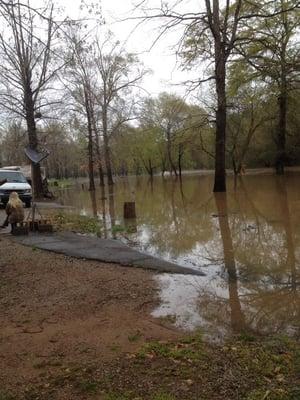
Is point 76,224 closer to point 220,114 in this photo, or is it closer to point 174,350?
point 220,114

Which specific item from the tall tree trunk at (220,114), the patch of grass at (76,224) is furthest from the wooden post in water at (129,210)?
the tall tree trunk at (220,114)

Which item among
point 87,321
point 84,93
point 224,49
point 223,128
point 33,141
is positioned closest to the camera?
point 87,321

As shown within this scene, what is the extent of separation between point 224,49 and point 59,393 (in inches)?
777

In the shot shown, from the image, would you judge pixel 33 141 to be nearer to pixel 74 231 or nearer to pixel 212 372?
pixel 74 231

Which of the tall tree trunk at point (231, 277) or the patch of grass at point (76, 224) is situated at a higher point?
the patch of grass at point (76, 224)

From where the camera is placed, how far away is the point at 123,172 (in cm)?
11750

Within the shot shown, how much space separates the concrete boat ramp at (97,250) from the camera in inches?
341

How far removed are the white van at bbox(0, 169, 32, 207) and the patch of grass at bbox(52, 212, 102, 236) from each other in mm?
5594

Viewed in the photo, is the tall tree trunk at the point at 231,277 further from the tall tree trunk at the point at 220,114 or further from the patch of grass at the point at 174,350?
the tall tree trunk at the point at 220,114

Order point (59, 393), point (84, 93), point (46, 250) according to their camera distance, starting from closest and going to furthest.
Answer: point (59, 393) → point (46, 250) → point (84, 93)

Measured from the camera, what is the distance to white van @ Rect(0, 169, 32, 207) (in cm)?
2194

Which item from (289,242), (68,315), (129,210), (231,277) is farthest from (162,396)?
(129,210)

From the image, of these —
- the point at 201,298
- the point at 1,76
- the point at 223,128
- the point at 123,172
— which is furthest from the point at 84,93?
the point at 123,172

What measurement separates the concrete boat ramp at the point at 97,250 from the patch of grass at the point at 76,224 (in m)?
1.03
